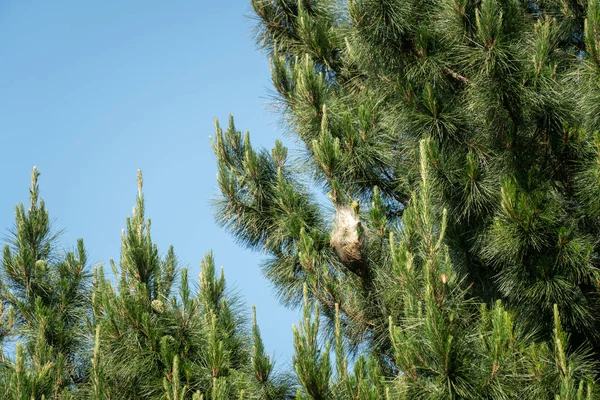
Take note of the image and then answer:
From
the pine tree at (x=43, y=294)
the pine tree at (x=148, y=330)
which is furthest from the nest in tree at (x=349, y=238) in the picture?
the pine tree at (x=43, y=294)

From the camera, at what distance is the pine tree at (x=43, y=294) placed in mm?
6074

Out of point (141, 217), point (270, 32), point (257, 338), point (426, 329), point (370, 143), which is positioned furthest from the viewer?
point (270, 32)

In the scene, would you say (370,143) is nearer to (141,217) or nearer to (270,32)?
(141,217)

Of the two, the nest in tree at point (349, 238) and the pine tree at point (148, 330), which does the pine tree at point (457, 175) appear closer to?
the nest in tree at point (349, 238)

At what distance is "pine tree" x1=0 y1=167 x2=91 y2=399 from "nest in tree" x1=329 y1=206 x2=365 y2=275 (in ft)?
6.89

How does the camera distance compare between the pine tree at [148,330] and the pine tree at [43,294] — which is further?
the pine tree at [43,294]

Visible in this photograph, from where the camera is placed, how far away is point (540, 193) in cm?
543

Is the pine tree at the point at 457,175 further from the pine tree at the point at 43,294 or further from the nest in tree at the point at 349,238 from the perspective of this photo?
the pine tree at the point at 43,294

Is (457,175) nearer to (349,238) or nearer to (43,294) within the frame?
(349,238)

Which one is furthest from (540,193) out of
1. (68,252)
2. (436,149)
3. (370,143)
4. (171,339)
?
(68,252)

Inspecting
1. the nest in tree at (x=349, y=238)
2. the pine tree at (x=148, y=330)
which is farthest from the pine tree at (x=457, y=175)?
the pine tree at (x=148, y=330)

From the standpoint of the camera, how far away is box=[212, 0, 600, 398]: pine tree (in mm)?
5293

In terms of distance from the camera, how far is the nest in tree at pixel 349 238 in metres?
5.18

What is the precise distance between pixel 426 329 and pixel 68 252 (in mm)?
3818
